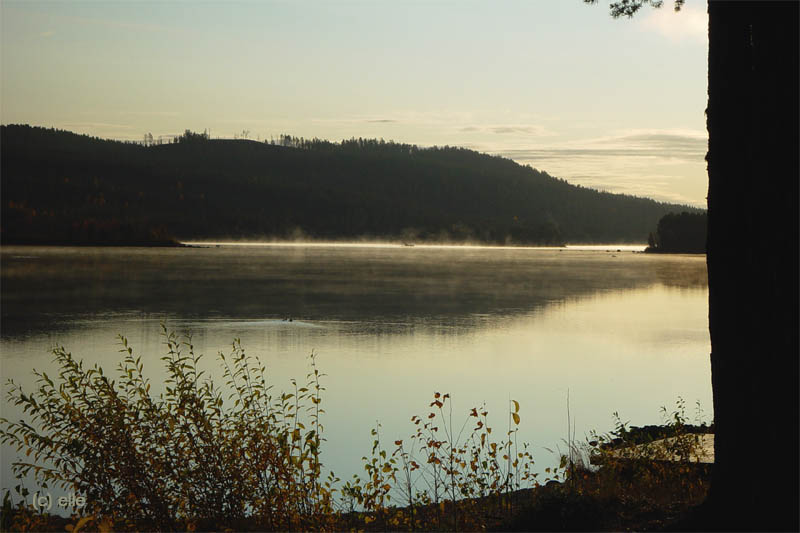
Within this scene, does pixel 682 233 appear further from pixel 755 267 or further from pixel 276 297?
pixel 755 267

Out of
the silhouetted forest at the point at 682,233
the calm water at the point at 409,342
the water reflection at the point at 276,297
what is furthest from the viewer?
the silhouetted forest at the point at 682,233

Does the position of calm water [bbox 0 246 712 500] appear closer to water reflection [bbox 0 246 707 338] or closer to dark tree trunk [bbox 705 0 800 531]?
water reflection [bbox 0 246 707 338]

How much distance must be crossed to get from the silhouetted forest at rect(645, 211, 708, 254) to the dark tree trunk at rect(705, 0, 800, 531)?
169681 millimetres

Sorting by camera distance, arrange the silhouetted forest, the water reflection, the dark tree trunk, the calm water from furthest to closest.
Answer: the silhouetted forest → the water reflection → the calm water → the dark tree trunk

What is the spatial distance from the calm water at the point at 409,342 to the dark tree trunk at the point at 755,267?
6.15 metres

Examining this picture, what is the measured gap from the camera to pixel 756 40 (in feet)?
18.8

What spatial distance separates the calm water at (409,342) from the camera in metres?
15.0

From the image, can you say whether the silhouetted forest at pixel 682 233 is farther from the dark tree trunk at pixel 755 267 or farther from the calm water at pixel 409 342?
the dark tree trunk at pixel 755 267

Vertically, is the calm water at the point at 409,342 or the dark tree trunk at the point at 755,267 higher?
the dark tree trunk at the point at 755,267

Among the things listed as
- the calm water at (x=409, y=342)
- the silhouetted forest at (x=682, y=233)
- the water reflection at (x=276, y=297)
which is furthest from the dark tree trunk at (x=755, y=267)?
the silhouetted forest at (x=682, y=233)

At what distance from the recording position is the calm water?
15047 millimetres

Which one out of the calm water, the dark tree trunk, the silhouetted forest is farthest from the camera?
the silhouetted forest

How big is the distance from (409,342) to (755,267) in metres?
18.3

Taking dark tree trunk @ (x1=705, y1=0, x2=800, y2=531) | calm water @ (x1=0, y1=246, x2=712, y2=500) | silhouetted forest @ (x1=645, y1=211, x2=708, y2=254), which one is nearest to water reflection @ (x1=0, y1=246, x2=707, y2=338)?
calm water @ (x1=0, y1=246, x2=712, y2=500)
